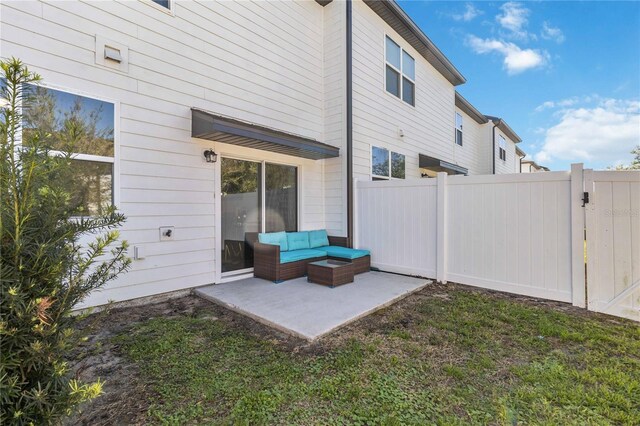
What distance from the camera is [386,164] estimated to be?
8.34 metres

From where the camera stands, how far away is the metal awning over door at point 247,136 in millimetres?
4648

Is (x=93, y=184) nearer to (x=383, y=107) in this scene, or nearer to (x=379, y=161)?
(x=379, y=161)

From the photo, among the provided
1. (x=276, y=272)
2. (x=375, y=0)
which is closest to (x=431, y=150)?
(x=375, y=0)

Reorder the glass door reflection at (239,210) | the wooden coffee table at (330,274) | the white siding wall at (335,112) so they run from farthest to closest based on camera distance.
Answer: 1. the white siding wall at (335,112)
2. the glass door reflection at (239,210)
3. the wooden coffee table at (330,274)

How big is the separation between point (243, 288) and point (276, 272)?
65 centimetres

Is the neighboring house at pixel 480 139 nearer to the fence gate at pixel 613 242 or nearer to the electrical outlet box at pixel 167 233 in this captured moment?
the fence gate at pixel 613 242

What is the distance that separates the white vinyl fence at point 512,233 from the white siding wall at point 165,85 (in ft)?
9.72

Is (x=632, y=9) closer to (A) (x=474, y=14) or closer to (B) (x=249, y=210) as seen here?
(A) (x=474, y=14)

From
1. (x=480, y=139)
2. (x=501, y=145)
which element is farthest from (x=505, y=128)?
(x=480, y=139)

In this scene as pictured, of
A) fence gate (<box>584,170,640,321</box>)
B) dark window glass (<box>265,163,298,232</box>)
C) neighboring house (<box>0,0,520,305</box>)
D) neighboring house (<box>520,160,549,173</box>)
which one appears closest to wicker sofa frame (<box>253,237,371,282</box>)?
neighboring house (<box>0,0,520,305</box>)

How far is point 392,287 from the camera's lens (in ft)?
17.2

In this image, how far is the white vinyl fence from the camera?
4004 millimetres

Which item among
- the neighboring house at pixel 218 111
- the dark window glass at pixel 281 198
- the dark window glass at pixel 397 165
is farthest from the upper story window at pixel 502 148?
the dark window glass at pixel 281 198

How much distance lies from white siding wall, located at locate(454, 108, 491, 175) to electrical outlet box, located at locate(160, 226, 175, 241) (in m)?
11.9
